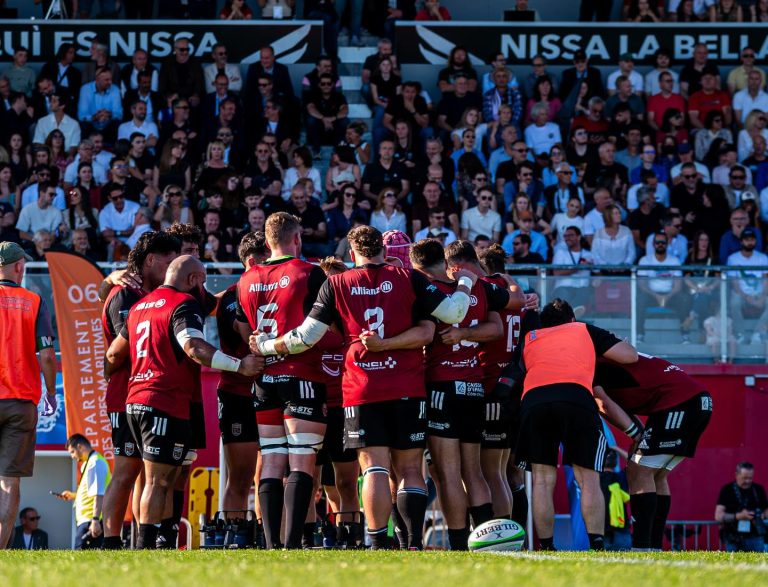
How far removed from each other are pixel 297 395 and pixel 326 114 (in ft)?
36.6

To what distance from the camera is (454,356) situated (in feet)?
33.2

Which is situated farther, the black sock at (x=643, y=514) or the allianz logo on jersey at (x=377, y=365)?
the black sock at (x=643, y=514)

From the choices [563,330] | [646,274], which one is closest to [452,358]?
[563,330]

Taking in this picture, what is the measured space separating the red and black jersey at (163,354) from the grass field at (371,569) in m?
1.44

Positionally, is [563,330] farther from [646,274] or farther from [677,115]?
[677,115]

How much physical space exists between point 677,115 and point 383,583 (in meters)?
15.2

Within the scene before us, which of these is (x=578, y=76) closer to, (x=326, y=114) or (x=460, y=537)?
(x=326, y=114)

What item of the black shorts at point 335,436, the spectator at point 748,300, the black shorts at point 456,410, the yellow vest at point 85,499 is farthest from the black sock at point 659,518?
the yellow vest at point 85,499

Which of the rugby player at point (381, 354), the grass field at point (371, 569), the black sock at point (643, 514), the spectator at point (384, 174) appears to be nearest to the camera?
the grass field at point (371, 569)

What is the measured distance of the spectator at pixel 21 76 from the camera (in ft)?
68.4

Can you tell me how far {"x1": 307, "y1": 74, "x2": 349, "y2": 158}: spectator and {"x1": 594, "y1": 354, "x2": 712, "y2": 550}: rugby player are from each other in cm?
966

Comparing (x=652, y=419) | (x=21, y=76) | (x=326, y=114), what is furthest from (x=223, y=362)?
(x=21, y=76)

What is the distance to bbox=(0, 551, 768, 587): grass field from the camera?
6051 mm

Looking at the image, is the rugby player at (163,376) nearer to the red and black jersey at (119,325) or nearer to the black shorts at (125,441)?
the black shorts at (125,441)
